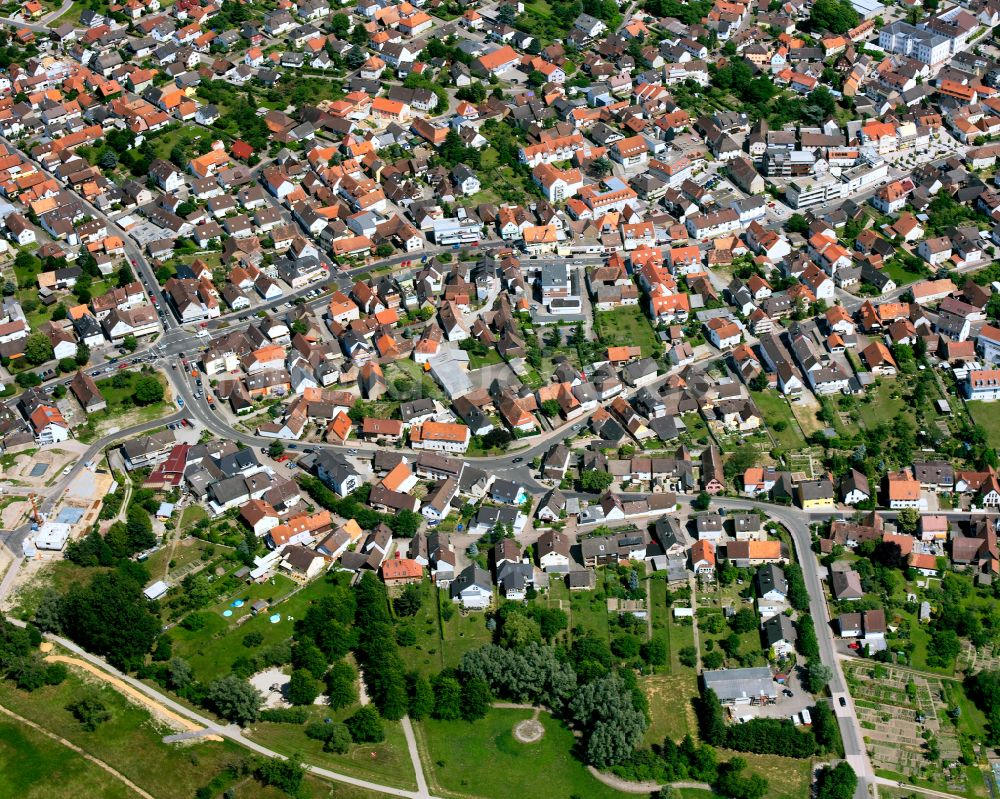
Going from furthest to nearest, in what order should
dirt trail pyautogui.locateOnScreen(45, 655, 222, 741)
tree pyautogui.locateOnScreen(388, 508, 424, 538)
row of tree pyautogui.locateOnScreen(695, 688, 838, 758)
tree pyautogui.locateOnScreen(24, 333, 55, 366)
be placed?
tree pyautogui.locateOnScreen(24, 333, 55, 366)
tree pyautogui.locateOnScreen(388, 508, 424, 538)
dirt trail pyautogui.locateOnScreen(45, 655, 222, 741)
row of tree pyautogui.locateOnScreen(695, 688, 838, 758)

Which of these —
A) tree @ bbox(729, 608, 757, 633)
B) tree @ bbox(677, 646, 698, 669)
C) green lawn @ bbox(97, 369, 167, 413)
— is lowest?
tree @ bbox(677, 646, 698, 669)

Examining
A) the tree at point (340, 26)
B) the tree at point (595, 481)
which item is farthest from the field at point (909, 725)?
the tree at point (340, 26)

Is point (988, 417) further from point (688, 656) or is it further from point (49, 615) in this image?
point (49, 615)

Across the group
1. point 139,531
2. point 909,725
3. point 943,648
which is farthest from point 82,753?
point 943,648

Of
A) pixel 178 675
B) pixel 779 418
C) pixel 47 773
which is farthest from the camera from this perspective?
pixel 779 418

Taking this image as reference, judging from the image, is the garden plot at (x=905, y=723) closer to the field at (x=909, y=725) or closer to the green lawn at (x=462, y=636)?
the field at (x=909, y=725)

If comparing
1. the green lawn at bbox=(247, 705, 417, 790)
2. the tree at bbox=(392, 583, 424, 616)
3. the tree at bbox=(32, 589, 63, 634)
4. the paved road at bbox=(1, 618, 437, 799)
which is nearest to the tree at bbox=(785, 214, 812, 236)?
the tree at bbox=(392, 583, 424, 616)

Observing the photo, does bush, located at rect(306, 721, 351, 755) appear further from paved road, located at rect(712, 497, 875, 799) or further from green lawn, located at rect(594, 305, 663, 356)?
green lawn, located at rect(594, 305, 663, 356)
